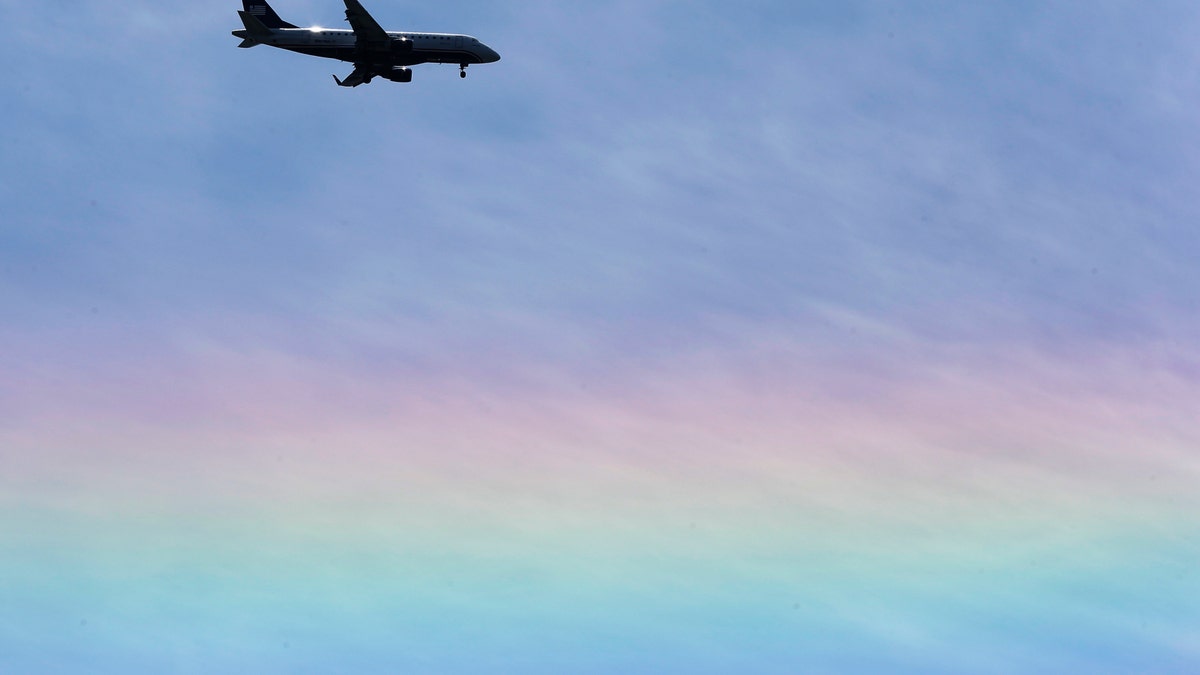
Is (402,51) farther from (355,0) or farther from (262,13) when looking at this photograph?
(262,13)

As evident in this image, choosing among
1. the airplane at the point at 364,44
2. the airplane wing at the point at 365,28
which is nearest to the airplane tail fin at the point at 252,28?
the airplane at the point at 364,44

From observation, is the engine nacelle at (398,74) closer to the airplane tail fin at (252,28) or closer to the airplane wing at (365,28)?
the airplane wing at (365,28)

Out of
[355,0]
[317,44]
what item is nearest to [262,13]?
[317,44]

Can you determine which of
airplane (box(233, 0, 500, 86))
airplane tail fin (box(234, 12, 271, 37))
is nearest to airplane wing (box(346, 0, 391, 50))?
airplane (box(233, 0, 500, 86))

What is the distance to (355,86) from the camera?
576 ft

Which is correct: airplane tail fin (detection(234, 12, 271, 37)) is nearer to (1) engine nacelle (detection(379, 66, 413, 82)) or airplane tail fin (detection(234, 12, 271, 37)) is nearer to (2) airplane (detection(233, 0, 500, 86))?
(2) airplane (detection(233, 0, 500, 86))

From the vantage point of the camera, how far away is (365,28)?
173 m

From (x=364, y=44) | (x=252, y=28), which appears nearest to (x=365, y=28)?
(x=364, y=44)

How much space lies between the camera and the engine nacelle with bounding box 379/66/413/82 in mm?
176250

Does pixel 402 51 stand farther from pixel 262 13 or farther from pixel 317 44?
pixel 262 13

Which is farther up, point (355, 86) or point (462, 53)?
point (462, 53)

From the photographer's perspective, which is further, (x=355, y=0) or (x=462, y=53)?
(x=462, y=53)

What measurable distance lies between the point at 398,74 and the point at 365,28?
7.77 meters

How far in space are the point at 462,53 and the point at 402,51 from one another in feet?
39.2
